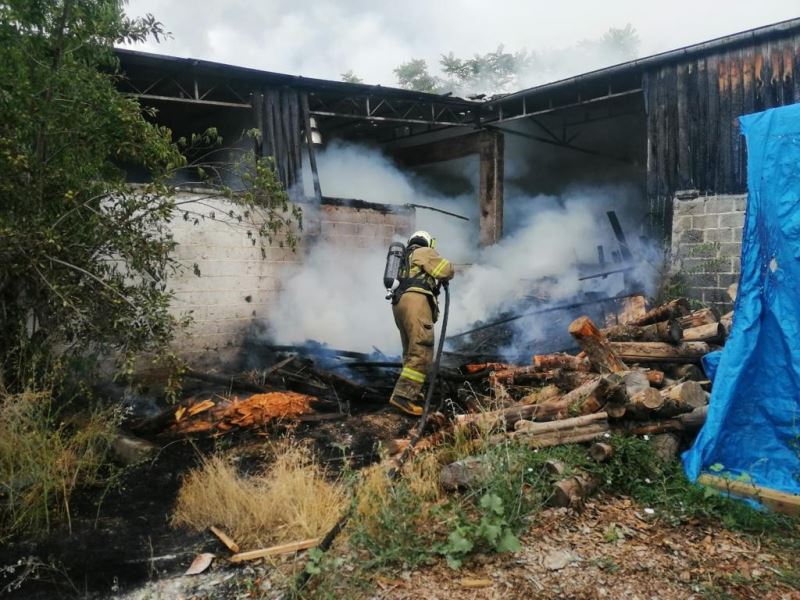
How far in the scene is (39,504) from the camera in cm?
428

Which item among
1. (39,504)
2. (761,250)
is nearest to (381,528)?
(39,504)

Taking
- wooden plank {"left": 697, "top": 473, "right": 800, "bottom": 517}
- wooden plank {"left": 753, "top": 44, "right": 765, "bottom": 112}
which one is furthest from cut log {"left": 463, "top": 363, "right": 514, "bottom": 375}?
wooden plank {"left": 753, "top": 44, "right": 765, "bottom": 112}

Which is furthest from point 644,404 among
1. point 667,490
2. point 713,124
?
point 713,124

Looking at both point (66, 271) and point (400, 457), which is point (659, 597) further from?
point (66, 271)

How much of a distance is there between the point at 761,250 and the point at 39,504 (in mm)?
5347

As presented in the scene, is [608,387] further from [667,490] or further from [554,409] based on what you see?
[667,490]

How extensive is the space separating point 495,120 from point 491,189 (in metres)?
1.45

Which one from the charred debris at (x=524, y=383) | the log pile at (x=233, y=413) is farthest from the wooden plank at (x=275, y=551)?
the log pile at (x=233, y=413)

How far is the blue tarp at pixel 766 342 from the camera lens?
12.5 feet

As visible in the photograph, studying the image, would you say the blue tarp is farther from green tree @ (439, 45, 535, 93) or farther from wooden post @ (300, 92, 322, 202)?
green tree @ (439, 45, 535, 93)

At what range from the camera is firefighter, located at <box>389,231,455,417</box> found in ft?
22.2

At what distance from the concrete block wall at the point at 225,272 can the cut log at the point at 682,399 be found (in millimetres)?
6098

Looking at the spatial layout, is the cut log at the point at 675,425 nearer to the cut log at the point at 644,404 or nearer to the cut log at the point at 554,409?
the cut log at the point at 644,404

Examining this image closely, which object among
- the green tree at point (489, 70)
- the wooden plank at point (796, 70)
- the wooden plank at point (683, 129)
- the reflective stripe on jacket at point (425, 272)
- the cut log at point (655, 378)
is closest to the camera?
the cut log at point (655, 378)
